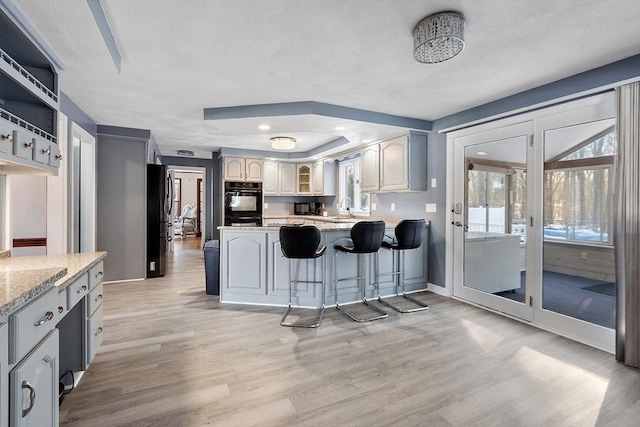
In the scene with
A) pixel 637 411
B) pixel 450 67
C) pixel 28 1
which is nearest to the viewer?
pixel 28 1

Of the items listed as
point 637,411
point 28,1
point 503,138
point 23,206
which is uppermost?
point 28,1

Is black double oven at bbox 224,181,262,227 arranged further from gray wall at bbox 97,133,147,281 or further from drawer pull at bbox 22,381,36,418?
drawer pull at bbox 22,381,36,418

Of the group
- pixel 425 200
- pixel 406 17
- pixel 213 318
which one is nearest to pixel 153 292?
pixel 213 318

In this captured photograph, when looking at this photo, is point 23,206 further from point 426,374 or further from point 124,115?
point 426,374

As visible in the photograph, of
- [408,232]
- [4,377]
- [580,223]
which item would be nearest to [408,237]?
[408,232]

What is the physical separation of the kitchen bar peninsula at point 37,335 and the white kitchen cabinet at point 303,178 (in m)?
5.29

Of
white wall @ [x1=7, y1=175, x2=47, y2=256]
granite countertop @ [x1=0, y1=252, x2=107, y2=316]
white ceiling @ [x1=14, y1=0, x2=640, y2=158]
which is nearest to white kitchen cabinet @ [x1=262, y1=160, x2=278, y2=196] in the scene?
white ceiling @ [x1=14, y1=0, x2=640, y2=158]

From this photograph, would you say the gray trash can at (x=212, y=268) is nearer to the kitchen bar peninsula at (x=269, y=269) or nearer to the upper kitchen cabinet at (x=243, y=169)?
the kitchen bar peninsula at (x=269, y=269)

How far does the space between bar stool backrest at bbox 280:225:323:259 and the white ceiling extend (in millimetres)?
1375

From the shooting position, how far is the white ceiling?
69.8 inches

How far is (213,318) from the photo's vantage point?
126 inches

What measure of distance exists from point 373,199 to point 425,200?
1198 millimetres

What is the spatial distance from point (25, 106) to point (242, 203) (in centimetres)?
435

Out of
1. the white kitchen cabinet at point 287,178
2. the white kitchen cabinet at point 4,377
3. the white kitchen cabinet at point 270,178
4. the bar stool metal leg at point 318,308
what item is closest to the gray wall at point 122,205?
the white kitchen cabinet at point 270,178
